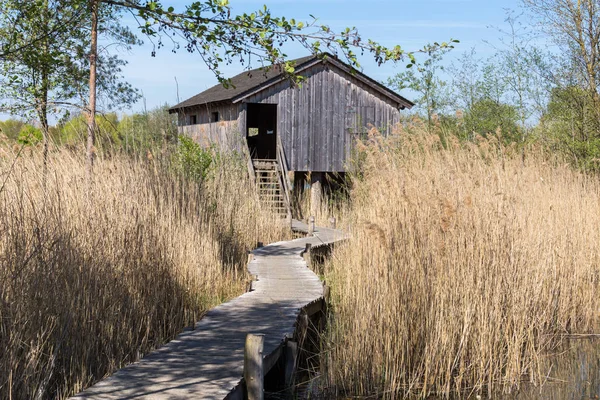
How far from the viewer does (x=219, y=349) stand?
6098 mm

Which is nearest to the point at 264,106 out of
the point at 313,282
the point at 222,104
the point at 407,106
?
the point at 222,104

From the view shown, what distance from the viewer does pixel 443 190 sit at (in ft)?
21.4

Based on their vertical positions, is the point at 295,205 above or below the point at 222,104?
below

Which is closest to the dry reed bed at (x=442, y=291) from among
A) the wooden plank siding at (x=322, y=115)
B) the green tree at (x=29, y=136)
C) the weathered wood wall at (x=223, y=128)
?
the green tree at (x=29, y=136)

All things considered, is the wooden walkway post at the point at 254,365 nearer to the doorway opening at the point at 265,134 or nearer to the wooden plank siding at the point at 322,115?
the wooden plank siding at the point at 322,115

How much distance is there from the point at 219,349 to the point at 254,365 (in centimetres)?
105

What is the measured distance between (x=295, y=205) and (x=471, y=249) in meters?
15.8

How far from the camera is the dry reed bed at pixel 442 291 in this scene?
19.5 ft

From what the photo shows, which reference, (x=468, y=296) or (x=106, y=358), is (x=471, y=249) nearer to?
(x=468, y=296)

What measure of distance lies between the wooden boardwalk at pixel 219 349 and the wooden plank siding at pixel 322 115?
11637 mm

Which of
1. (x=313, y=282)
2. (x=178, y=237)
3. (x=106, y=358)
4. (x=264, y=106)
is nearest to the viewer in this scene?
(x=106, y=358)

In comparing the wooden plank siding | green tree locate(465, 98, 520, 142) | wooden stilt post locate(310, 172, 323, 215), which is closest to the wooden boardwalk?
wooden stilt post locate(310, 172, 323, 215)

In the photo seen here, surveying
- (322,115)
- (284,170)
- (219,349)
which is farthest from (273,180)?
(219,349)

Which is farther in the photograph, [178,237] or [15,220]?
[178,237]
